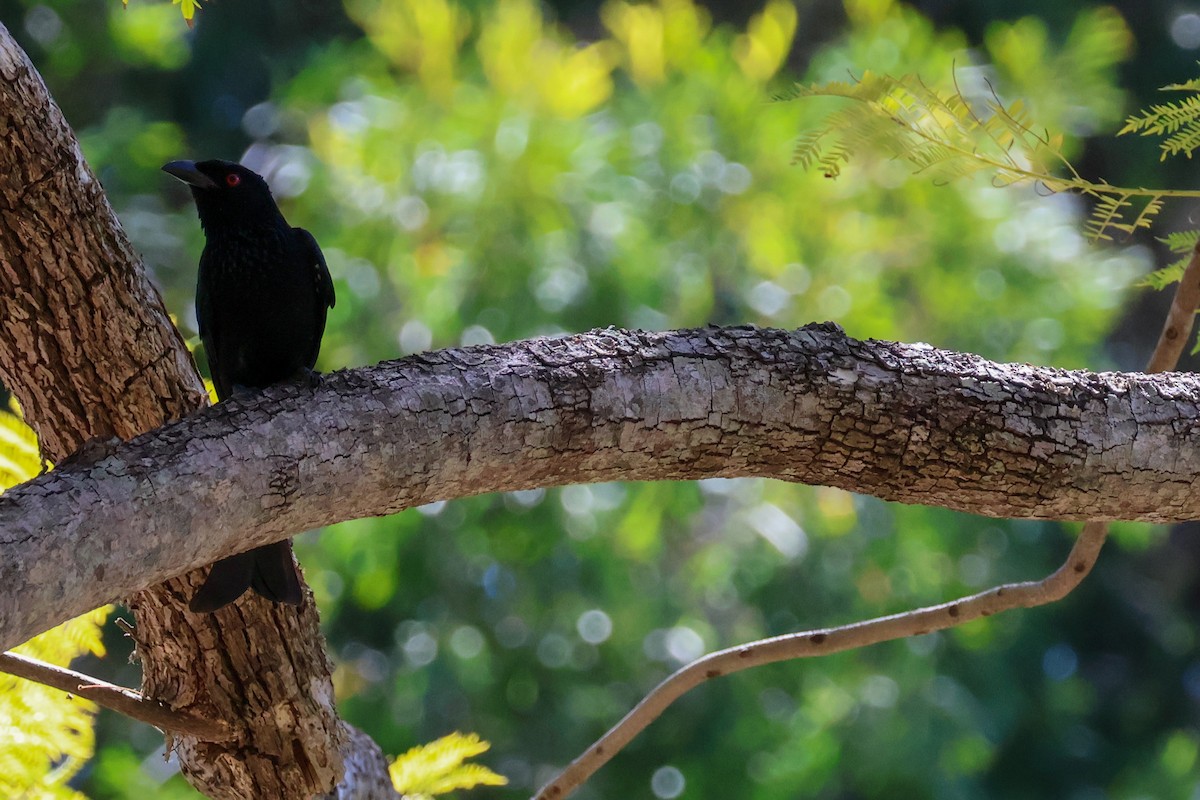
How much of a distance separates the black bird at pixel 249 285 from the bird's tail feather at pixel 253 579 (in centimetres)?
39

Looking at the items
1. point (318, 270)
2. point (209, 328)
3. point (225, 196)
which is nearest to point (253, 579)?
point (209, 328)

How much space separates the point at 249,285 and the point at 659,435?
3.40 ft

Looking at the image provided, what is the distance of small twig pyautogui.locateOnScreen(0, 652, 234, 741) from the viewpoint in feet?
6.27

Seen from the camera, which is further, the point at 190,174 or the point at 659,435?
the point at 190,174

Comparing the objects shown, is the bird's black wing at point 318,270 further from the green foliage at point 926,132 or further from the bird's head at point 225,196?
the green foliage at point 926,132

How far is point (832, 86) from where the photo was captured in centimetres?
188

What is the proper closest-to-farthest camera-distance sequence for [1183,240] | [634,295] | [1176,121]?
1. [1176,121]
2. [1183,240]
3. [634,295]

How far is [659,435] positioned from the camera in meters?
1.74

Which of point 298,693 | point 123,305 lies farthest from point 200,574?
point 123,305

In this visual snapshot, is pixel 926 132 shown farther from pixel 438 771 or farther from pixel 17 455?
pixel 17 455

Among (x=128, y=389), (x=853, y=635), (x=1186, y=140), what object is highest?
(x=128, y=389)

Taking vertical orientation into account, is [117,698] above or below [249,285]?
below

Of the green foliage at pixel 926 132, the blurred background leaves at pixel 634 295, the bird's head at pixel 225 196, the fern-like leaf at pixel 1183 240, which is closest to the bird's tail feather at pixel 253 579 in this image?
the bird's head at pixel 225 196

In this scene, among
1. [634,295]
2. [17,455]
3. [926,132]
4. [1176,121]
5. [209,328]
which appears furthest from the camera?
[634,295]
